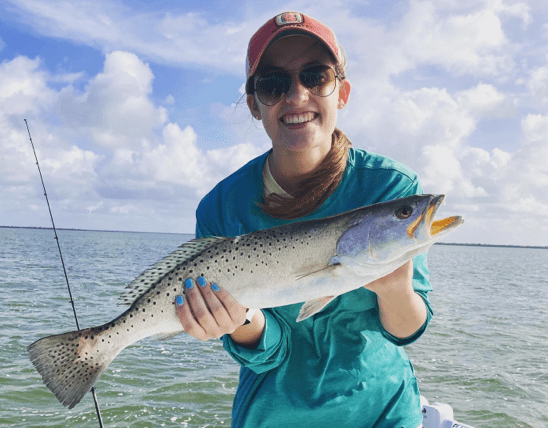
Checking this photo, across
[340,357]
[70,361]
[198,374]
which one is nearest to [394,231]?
[340,357]

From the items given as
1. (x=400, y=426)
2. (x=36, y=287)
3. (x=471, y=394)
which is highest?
(x=36, y=287)

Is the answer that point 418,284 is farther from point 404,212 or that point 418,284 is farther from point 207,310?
point 207,310

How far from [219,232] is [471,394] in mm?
8746

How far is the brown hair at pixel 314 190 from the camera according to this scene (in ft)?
10.1

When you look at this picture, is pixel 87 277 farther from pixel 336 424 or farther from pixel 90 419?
pixel 336 424

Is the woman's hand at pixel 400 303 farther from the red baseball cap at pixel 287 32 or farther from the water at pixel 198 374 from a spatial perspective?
the water at pixel 198 374

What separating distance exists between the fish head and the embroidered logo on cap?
1.26 metres

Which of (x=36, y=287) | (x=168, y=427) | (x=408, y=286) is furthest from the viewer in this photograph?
(x=36, y=287)

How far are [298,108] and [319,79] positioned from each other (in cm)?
24

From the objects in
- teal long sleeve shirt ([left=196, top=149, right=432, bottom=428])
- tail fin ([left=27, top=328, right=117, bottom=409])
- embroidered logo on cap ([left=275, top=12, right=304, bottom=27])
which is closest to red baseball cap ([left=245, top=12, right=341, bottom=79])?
embroidered logo on cap ([left=275, top=12, right=304, bottom=27])

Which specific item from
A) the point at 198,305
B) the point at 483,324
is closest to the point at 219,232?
the point at 198,305

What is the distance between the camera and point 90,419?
837 centimetres

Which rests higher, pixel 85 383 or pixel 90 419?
pixel 85 383

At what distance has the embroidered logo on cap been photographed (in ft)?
9.81
